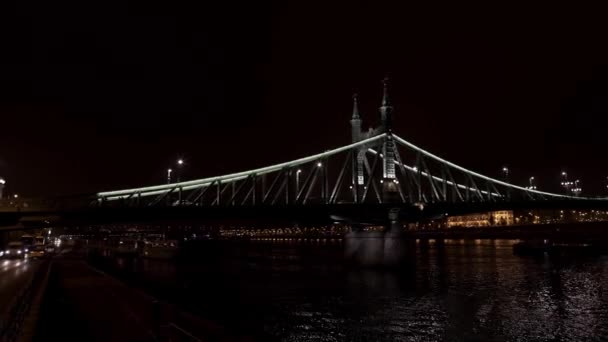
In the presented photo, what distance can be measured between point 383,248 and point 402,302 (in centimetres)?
2367

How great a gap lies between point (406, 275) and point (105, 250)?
66.1 metres

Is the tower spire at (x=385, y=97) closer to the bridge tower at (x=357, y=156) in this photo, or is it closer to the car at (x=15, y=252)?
the bridge tower at (x=357, y=156)

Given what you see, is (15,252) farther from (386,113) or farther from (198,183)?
(386,113)

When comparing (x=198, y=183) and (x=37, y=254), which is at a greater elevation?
(x=198, y=183)

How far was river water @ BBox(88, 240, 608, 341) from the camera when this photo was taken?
77.0 feet

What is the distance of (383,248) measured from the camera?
2188 inches

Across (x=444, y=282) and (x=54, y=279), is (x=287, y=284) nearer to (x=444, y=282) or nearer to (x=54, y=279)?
(x=444, y=282)

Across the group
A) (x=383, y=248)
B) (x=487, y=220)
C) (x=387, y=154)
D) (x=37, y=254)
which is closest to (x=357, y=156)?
(x=387, y=154)

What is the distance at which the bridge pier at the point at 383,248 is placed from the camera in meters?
54.0

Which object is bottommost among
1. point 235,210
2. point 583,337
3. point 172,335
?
point 583,337

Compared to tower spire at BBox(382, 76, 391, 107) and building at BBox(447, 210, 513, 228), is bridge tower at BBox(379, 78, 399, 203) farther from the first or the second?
building at BBox(447, 210, 513, 228)

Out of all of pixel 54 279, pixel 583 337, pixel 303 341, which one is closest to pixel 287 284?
pixel 54 279

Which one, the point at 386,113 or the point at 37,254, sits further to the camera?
the point at 386,113

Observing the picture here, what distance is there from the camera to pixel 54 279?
99.9 ft
